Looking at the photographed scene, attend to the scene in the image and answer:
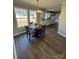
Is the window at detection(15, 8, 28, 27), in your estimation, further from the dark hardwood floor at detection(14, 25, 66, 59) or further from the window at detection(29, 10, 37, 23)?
the dark hardwood floor at detection(14, 25, 66, 59)

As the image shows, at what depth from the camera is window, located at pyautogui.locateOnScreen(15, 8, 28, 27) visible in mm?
9530

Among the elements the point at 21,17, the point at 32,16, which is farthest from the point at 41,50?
the point at 32,16

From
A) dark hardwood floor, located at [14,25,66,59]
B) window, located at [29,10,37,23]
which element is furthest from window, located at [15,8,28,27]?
dark hardwood floor, located at [14,25,66,59]

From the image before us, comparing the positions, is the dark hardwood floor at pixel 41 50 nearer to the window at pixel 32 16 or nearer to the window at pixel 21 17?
the window at pixel 21 17

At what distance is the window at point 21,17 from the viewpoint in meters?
9.53

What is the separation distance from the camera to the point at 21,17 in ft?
33.1

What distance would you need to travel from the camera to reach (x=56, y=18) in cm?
1922

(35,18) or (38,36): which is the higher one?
(35,18)

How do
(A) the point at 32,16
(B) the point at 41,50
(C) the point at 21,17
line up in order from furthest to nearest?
(A) the point at 32,16 → (C) the point at 21,17 → (B) the point at 41,50

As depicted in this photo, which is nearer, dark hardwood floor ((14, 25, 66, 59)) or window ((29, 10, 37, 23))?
dark hardwood floor ((14, 25, 66, 59))

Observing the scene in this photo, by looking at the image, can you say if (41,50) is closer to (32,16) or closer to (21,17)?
(21,17)
